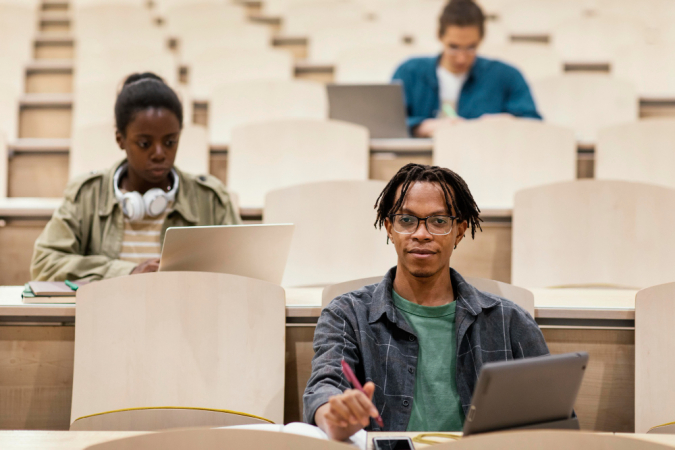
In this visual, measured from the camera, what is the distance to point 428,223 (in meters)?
1.18

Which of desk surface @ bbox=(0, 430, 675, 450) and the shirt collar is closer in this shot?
desk surface @ bbox=(0, 430, 675, 450)

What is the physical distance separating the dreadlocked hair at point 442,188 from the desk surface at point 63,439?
0.39 m

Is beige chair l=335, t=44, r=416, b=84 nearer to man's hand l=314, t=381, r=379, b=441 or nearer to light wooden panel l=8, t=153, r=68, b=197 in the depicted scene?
light wooden panel l=8, t=153, r=68, b=197

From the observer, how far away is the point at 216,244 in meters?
1.39

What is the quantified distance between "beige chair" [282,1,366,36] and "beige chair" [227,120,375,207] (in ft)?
5.32

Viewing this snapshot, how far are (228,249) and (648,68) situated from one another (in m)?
2.44

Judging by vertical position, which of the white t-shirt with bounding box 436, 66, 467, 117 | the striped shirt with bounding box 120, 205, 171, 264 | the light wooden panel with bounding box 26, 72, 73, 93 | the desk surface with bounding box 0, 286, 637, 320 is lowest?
the desk surface with bounding box 0, 286, 637, 320

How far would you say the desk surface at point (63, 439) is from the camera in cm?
91

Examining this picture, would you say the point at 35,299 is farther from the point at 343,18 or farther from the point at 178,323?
the point at 343,18

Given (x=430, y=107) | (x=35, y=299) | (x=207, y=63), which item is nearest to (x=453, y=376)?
(x=35, y=299)

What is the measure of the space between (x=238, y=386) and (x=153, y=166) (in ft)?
2.13

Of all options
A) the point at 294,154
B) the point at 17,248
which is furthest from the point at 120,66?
the point at 17,248

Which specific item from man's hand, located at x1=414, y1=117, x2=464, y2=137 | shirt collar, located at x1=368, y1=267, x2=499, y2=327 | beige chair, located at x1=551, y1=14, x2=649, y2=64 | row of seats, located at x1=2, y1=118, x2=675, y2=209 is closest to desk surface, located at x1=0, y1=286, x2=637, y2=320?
shirt collar, located at x1=368, y1=267, x2=499, y2=327

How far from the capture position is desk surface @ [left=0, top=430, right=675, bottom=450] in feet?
2.98
